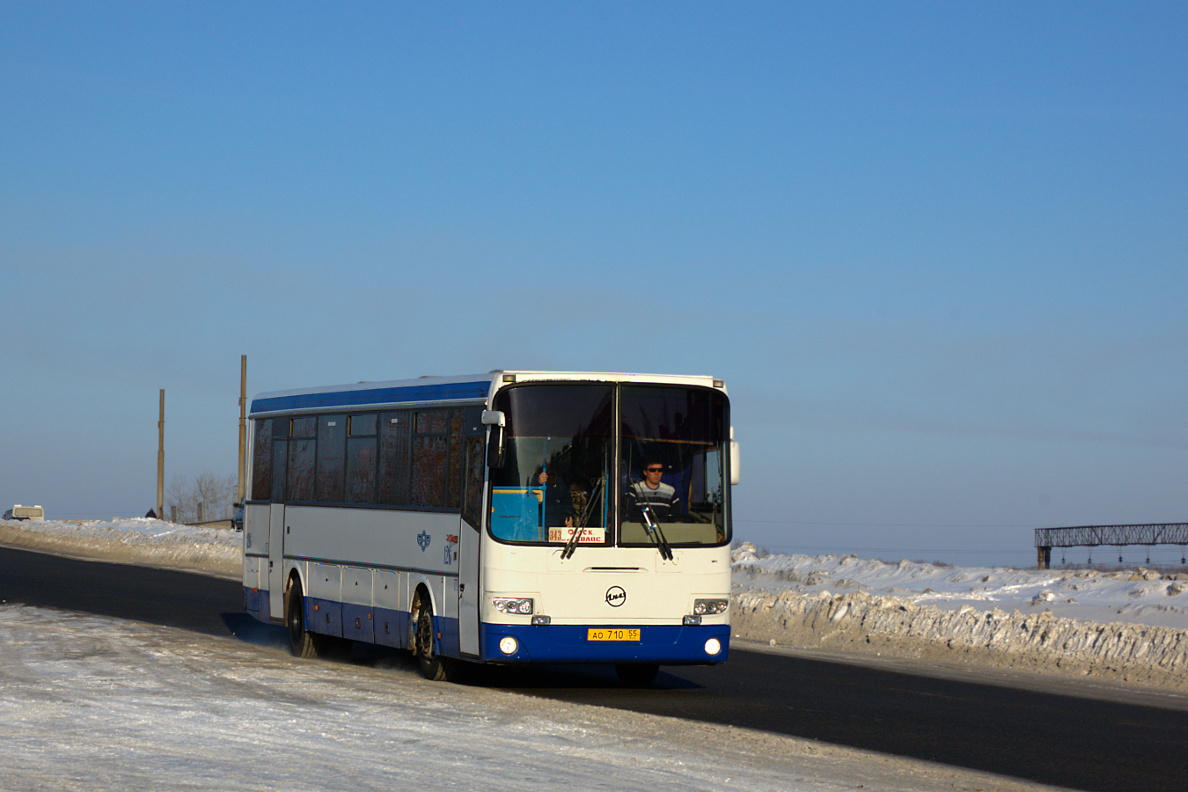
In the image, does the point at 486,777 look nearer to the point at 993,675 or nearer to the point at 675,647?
the point at 675,647

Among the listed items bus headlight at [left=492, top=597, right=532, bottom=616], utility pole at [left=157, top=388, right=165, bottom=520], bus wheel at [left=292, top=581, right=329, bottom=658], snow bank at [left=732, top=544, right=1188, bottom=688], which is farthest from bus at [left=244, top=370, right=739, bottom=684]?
utility pole at [left=157, top=388, right=165, bottom=520]

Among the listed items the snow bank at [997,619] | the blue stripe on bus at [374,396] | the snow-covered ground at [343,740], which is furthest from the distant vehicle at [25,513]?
the snow-covered ground at [343,740]

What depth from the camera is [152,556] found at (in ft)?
185

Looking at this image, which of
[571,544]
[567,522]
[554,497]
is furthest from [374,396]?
[571,544]

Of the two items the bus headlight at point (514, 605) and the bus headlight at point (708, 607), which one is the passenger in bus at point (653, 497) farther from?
the bus headlight at point (514, 605)

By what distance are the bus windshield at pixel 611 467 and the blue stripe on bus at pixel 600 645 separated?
0.89m

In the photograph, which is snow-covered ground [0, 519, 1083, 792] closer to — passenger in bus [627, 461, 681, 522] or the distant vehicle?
passenger in bus [627, 461, 681, 522]

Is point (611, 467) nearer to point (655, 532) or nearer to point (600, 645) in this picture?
point (655, 532)

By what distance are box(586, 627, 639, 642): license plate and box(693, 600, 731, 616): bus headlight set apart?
2.22ft

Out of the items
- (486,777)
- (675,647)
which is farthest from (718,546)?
(486,777)

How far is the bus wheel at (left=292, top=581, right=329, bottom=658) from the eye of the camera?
20.0m

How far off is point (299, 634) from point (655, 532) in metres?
6.46

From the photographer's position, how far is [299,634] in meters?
20.3

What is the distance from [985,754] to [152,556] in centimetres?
4844
